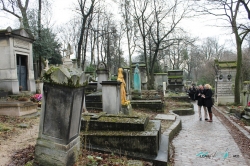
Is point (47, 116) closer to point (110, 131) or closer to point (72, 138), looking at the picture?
point (72, 138)

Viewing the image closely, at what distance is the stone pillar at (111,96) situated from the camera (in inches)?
290

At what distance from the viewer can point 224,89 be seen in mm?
16703

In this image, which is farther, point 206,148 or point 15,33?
point 15,33

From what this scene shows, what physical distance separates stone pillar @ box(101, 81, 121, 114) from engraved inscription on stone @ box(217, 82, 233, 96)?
1244 cm

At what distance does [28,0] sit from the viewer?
62.8ft

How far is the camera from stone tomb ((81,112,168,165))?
161 inches

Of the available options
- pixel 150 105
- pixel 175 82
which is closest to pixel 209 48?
pixel 175 82

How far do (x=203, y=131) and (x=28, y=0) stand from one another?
1971 cm

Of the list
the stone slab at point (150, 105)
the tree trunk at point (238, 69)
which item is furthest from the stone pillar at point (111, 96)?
the tree trunk at point (238, 69)

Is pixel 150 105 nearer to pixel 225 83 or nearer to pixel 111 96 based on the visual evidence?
pixel 111 96

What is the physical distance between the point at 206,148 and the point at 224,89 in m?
12.9

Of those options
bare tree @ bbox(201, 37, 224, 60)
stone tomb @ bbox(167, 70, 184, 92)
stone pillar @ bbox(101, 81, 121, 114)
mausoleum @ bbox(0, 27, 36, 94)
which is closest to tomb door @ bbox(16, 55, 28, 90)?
mausoleum @ bbox(0, 27, 36, 94)

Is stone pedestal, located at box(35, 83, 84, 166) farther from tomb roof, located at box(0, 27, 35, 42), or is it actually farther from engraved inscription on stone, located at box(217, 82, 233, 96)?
engraved inscription on stone, located at box(217, 82, 233, 96)

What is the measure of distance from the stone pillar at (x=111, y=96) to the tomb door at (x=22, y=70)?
5774 mm
